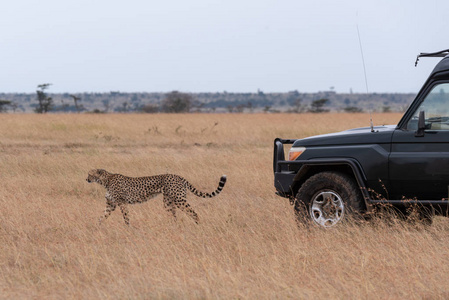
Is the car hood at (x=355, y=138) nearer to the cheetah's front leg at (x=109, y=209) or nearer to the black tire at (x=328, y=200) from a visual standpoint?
the black tire at (x=328, y=200)

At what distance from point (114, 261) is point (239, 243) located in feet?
4.17

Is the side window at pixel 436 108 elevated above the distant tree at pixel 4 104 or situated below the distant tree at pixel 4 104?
above

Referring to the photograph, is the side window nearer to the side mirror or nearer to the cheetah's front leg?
the side mirror

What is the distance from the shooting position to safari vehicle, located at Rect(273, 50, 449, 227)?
272 inches

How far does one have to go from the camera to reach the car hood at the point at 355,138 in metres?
7.12

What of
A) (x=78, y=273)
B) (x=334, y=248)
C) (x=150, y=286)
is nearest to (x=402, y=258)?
(x=334, y=248)

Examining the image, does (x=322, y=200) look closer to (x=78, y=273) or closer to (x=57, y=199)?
(x=78, y=273)

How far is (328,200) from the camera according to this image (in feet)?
24.6

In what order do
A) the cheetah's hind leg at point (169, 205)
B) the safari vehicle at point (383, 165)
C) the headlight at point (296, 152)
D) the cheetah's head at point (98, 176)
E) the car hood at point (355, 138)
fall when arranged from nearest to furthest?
the safari vehicle at point (383, 165) < the car hood at point (355, 138) < the headlight at point (296, 152) < the cheetah's hind leg at point (169, 205) < the cheetah's head at point (98, 176)

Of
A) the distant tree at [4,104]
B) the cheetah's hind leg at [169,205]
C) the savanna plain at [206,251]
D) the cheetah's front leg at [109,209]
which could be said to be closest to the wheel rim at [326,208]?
the savanna plain at [206,251]

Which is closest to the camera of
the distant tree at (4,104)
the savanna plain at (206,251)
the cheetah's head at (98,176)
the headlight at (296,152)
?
the savanna plain at (206,251)

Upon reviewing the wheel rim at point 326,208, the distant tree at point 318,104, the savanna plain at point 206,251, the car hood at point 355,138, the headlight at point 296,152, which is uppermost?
the car hood at point 355,138

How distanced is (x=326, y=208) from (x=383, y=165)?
80cm

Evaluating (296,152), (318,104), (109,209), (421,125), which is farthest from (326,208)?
(318,104)
